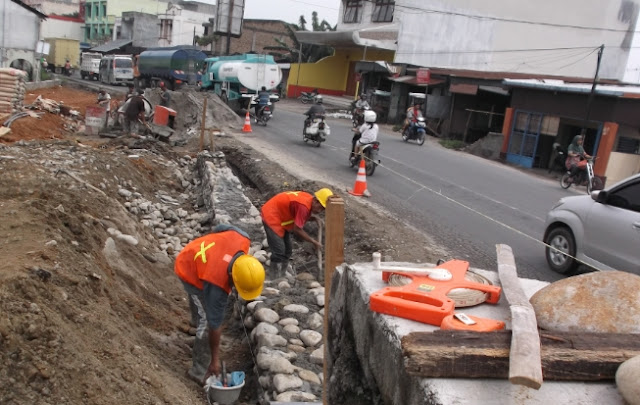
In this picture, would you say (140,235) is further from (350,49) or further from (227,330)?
(350,49)

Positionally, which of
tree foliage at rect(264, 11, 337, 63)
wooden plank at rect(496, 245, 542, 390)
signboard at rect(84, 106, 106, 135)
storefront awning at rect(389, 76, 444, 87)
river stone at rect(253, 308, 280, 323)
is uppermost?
tree foliage at rect(264, 11, 337, 63)

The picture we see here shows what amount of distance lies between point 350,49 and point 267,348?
119 feet

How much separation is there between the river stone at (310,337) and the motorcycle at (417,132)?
16473mm

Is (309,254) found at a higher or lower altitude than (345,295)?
lower

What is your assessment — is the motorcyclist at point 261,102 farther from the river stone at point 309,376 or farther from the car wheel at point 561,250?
the river stone at point 309,376

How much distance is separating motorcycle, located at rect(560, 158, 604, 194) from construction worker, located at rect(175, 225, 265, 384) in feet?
43.3

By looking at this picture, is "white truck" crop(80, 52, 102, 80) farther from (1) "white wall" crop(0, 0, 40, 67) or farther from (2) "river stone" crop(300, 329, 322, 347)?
(2) "river stone" crop(300, 329, 322, 347)

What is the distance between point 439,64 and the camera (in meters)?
33.8

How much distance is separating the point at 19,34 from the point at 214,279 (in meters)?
34.4

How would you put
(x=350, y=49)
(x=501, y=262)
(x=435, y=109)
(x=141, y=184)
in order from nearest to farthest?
(x=501, y=262), (x=141, y=184), (x=435, y=109), (x=350, y=49)

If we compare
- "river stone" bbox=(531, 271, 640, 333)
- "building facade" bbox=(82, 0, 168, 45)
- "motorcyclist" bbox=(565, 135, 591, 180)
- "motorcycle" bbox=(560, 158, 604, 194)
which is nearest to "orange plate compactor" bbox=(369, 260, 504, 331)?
"river stone" bbox=(531, 271, 640, 333)

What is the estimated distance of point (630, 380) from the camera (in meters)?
2.13

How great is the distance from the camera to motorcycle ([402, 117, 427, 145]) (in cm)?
2150

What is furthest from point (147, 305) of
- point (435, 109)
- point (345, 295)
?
point (435, 109)
